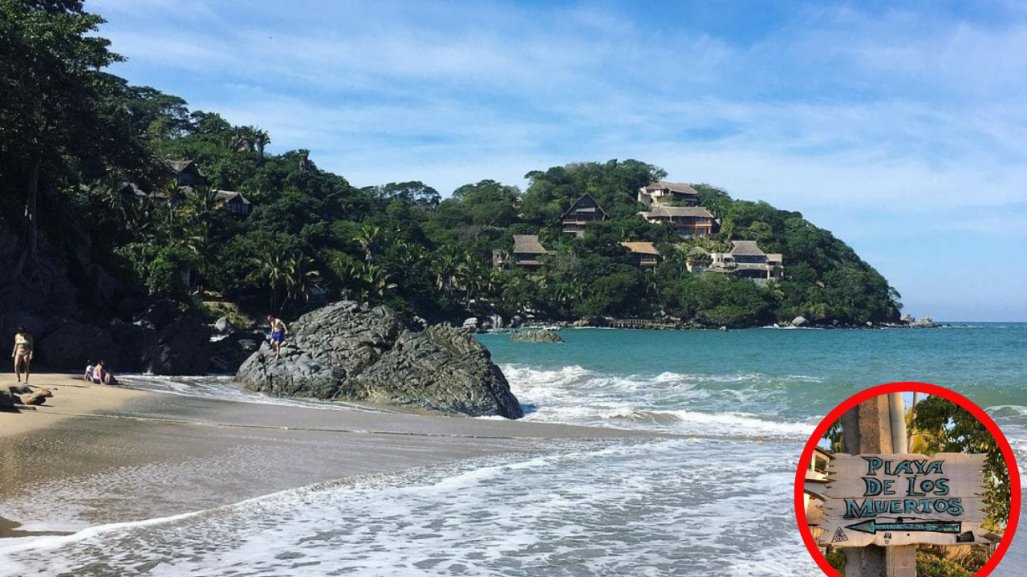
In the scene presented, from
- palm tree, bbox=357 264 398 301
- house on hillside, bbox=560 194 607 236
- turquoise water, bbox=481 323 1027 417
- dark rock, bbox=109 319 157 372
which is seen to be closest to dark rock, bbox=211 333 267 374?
dark rock, bbox=109 319 157 372

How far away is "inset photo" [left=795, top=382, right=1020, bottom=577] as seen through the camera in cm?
158

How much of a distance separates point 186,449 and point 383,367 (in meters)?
10.2

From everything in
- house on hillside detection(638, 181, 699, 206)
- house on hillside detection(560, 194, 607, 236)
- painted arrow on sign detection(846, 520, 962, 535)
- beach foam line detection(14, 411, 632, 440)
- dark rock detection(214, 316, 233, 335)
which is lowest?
beach foam line detection(14, 411, 632, 440)

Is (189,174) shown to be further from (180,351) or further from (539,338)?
(180,351)

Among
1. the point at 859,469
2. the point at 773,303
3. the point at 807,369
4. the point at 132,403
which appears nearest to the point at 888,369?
the point at 807,369

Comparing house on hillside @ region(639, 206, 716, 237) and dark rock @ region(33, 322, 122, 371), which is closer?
dark rock @ region(33, 322, 122, 371)

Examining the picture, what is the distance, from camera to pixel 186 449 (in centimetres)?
1104

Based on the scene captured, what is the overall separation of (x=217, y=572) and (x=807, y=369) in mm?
35886

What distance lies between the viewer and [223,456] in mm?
10578

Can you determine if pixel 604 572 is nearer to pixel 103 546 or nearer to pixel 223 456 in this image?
pixel 103 546

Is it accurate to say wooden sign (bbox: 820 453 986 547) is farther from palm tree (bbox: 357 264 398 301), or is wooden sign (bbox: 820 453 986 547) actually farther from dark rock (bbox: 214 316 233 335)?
palm tree (bbox: 357 264 398 301)

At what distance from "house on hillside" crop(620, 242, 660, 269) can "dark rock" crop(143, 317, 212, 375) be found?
85.3 meters

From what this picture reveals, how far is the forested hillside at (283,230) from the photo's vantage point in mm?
26953

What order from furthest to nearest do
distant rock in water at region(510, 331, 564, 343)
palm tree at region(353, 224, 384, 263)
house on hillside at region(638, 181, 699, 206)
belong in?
house on hillside at region(638, 181, 699, 206)
palm tree at region(353, 224, 384, 263)
distant rock in water at region(510, 331, 564, 343)
